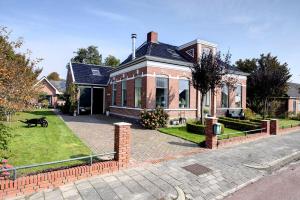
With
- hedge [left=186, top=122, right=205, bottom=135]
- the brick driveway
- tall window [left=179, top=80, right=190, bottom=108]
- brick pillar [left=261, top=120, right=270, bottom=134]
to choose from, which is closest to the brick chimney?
tall window [left=179, top=80, right=190, bottom=108]

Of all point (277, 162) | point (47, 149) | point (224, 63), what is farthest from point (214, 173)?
point (224, 63)

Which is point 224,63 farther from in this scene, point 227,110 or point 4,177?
point 4,177

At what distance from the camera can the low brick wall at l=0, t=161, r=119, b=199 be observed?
4336 millimetres

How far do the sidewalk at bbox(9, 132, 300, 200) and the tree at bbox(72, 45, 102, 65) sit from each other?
178 feet

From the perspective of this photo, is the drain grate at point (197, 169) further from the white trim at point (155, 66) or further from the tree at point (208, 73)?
the white trim at point (155, 66)

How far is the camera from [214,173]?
617 centimetres

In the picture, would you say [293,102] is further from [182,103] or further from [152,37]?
[152,37]

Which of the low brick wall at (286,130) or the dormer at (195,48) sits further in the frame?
the dormer at (195,48)

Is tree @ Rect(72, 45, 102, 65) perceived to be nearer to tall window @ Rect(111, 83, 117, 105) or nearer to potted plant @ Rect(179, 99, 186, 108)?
tall window @ Rect(111, 83, 117, 105)

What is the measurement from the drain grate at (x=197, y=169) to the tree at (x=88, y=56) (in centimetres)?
5466

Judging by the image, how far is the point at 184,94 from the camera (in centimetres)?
1708

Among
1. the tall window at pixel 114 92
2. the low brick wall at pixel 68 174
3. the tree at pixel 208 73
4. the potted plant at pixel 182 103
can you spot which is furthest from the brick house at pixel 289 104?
the low brick wall at pixel 68 174

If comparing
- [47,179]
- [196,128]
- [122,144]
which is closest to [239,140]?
[196,128]

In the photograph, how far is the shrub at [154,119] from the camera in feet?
43.7
